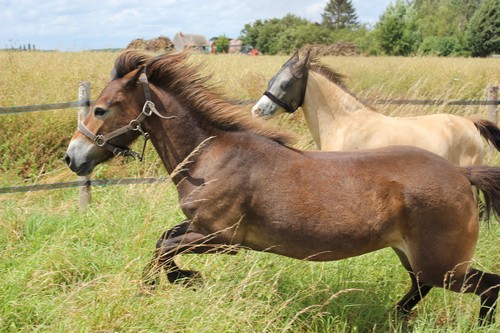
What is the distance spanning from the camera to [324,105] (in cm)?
550

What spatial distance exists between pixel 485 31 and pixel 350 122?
46896 millimetres

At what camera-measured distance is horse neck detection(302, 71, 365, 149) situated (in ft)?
17.9

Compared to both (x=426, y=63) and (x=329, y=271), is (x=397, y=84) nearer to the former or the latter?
(x=426, y=63)

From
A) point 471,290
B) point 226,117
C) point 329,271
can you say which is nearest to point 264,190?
point 226,117

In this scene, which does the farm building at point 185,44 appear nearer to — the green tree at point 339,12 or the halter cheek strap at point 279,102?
the halter cheek strap at point 279,102

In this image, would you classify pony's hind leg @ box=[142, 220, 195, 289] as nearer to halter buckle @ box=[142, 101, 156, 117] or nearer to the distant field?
halter buckle @ box=[142, 101, 156, 117]

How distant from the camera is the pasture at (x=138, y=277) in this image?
10.0 ft

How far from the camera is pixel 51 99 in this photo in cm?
808

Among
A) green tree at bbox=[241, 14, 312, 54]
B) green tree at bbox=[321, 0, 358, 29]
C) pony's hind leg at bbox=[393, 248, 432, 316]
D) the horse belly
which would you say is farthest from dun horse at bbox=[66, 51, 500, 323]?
green tree at bbox=[321, 0, 358, 29]

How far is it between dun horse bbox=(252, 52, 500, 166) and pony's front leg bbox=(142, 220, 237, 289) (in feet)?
7.82

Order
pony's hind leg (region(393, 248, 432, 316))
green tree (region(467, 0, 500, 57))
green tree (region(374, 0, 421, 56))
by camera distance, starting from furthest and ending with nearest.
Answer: green tree (region(467, 0, 500, 57)) → green tree (region(374, 0, 421, 56)) → pony's hind leg (region(393, 248, 432, 316))

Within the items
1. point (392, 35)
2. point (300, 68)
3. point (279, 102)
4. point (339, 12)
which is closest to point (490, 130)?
point (300, 68)

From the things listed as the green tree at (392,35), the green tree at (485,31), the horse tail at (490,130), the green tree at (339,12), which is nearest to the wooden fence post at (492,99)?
the horse tail at (490,130)

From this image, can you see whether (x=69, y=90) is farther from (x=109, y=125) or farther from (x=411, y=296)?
(x=411, y=296)
